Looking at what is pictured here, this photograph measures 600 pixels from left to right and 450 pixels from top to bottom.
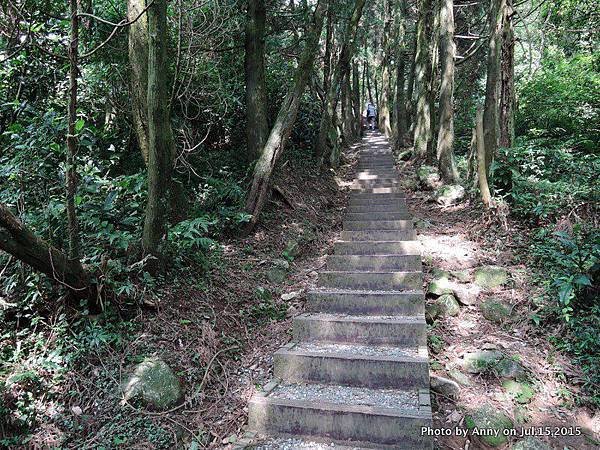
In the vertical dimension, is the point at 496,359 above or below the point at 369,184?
below

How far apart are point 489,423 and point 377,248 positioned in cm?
315

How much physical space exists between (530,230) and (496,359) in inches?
96.3

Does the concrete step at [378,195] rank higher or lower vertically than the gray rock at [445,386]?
higher

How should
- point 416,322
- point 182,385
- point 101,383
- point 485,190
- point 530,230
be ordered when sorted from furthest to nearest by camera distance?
point 485,190
point 530,230
point 416,322
point 182,385
point 101,383

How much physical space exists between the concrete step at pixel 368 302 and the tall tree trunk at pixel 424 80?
Answer: 7.57 meters

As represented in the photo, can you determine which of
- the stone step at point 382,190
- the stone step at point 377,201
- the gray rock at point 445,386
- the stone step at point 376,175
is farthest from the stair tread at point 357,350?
the stone step at point 376,175

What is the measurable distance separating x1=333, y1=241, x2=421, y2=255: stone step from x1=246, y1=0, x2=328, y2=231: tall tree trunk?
147 cm

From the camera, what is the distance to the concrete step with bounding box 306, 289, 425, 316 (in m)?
4.64

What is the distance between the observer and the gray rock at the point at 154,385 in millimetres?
3322

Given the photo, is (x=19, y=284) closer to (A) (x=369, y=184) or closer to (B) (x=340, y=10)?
(A) (x=369, y=184)

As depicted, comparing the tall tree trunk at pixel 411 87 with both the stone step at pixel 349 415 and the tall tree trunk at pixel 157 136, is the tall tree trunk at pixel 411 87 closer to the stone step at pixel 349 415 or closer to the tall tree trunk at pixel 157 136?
the tall tree trunk at pixel 157 136

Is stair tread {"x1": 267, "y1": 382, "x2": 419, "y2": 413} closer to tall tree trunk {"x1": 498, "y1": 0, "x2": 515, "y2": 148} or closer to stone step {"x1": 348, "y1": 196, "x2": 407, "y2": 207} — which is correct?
tall tree trunk {"x1": 498, "y1": 0, "x2": 515, "y2": 148}

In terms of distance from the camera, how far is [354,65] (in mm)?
22250

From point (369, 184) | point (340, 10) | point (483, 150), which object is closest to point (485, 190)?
point (483, 150)
